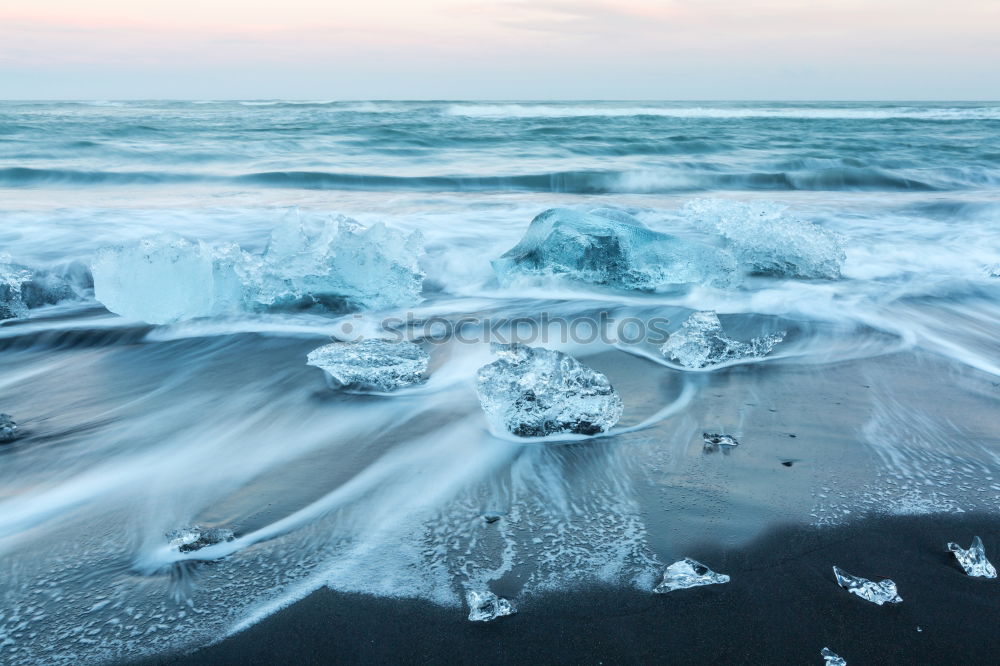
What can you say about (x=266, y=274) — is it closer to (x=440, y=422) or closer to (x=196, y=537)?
(x=440, y=422)

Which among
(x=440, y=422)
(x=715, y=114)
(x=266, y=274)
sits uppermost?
(x=715, y=114)

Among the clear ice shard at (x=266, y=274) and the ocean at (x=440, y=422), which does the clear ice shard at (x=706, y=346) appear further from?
the clear ice shard at (x=266, y=274)

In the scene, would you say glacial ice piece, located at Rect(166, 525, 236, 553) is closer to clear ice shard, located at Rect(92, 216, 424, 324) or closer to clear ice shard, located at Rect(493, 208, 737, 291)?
clear ice shard, located at Rect(92, 216, 424, 324)

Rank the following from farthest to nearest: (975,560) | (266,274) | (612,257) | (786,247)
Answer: (786,247) < (612,257) < (266,274) < (975,560)

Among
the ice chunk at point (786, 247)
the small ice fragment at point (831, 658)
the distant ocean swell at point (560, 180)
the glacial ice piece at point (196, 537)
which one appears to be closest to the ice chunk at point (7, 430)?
the glacial ice piece at point (196, 537)

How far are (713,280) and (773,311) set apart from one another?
0.52 meters

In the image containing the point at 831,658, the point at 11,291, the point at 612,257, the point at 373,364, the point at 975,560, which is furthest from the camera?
the point at 612,257

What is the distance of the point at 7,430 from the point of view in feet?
7.81

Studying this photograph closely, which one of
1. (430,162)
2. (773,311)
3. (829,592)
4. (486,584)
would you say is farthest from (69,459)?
(430,162)

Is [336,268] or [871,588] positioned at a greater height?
[336,268]

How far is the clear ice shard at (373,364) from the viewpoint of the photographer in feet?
9.18

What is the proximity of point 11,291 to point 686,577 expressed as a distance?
3.93 metres

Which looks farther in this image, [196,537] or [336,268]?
[336,268]

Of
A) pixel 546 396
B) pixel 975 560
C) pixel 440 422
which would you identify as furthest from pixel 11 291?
pixel 975 560
